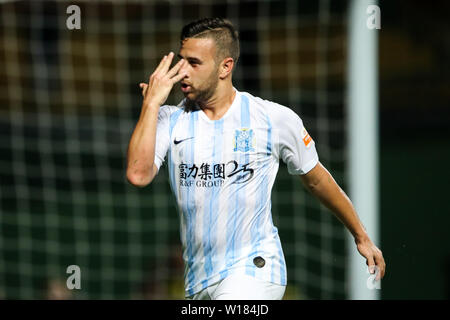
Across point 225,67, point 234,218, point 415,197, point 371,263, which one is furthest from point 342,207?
point 415,197

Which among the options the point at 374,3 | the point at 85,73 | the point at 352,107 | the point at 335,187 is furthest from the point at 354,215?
the point at 85,73

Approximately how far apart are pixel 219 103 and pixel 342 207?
79 cm

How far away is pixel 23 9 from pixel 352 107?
4.48 meters

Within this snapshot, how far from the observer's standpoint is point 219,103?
154 inches

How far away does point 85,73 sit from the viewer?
8.77m

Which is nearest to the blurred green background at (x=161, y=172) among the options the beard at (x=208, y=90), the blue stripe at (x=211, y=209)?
the blue stripe at (x=211, y=209)

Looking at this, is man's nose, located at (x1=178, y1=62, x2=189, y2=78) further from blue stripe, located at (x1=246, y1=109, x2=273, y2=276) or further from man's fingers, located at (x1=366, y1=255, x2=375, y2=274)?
man's fingers, located at (x1=366, y1=255, x2=375, y2=274)

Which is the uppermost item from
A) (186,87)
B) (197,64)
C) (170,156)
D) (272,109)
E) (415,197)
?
(197,64)

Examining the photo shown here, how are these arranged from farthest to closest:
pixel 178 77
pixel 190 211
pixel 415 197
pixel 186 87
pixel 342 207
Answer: pixel 415 197, pixel 342 207, pixel 190 211, pixel 186 87, pixel 178 77

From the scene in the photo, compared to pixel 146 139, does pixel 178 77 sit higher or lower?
higher

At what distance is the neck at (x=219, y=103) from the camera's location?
3906 millimetres

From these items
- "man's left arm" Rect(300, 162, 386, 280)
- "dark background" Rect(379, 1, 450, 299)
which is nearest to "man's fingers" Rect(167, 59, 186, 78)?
"man's left arm" Rect(300, 162, 386, 280)

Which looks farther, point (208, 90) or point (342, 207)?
point (342, 207)

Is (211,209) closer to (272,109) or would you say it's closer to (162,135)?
(162,135)
